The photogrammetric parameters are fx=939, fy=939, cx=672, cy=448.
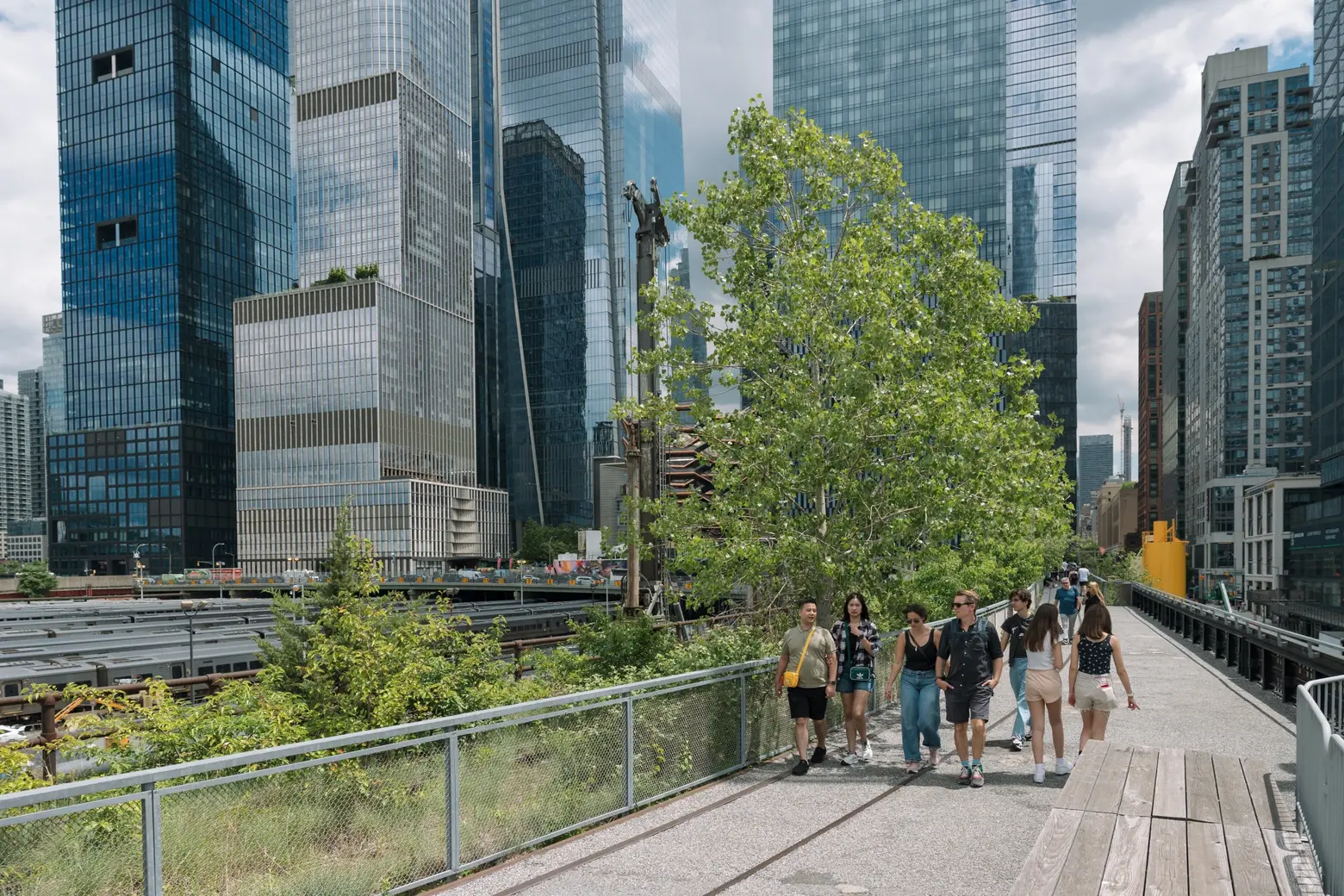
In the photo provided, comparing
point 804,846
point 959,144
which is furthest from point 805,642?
point 959,144

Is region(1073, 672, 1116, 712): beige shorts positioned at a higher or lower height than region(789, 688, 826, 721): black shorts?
higher

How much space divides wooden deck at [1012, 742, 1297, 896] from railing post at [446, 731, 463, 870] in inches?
156

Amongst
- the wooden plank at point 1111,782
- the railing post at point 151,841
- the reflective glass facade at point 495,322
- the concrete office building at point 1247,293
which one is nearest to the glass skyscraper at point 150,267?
the reflective glass facade at point 495,322

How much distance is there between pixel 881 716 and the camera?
42.8 ft

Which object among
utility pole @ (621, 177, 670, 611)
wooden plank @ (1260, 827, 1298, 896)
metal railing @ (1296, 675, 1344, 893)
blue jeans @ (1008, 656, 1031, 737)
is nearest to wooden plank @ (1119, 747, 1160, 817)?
wooden plank @ (1260, 827, 1298, 896)

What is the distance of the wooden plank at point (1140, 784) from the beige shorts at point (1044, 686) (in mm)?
2049

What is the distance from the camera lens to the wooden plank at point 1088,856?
4309mm

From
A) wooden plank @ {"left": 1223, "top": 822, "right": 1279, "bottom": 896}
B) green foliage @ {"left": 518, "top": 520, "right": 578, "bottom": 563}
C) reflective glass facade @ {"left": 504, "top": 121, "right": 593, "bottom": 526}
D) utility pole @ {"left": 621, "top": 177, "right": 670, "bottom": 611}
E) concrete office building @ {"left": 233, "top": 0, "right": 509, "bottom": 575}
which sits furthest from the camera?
reflective glass facade @ {"left": 504, "top": 121, "right": 593, "bottom": 526}

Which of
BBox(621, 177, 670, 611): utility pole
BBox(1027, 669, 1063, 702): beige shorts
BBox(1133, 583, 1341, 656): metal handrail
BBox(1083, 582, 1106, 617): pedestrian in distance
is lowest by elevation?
BBox(1133, 583, 1341, 656): metal handrail

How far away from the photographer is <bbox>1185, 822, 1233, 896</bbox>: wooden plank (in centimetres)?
427

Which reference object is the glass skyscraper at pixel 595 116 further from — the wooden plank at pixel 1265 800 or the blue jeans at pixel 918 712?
the wooden plank at pixel 1265 800

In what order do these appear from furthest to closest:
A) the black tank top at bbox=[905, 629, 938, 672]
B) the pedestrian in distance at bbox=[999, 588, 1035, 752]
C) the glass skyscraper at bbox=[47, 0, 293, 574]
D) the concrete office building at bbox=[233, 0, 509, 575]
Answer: the glass skyscraper at bbox=[47, 0, 293, 574]
the concrete office building at bbox=[233, 0, 509, 575]
the pedestrian in distance at bbox=[999, 588, 1035, 752]
the black tank top at bbox=[905, 629, 938, 672]

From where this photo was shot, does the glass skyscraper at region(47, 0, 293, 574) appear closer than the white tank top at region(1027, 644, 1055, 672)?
No

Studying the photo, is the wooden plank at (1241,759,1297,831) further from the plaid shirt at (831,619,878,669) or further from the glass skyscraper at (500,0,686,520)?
the glass skyscraper at (500,0,686,520)
